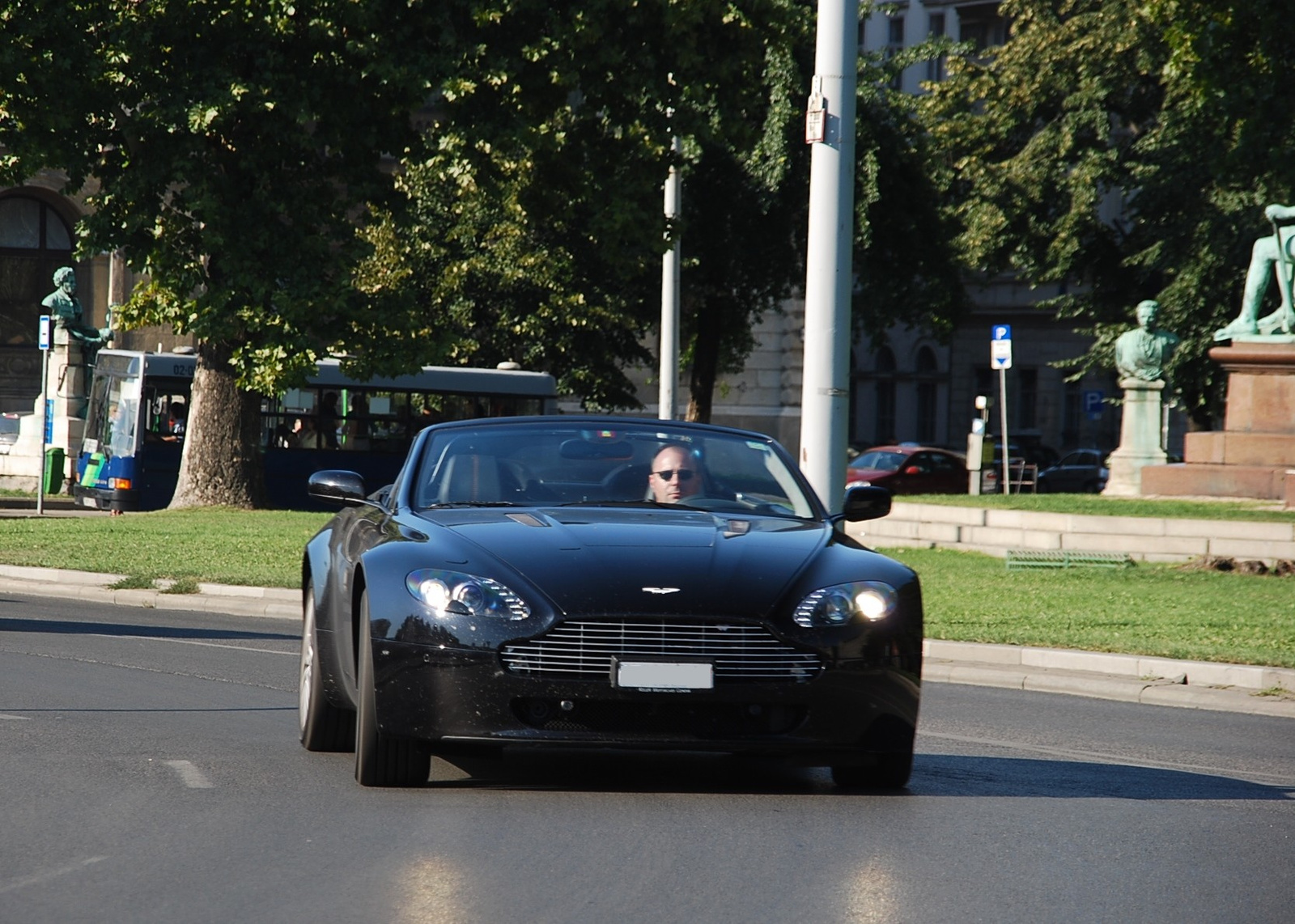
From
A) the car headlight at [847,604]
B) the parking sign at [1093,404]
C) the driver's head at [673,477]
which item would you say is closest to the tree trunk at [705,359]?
the parking sign at [1093,404]

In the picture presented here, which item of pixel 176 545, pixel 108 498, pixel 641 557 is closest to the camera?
pixel 641 557

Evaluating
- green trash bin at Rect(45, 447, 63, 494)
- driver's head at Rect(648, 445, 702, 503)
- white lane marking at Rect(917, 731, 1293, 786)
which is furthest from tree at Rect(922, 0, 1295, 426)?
driver's head at Rect(648, 445, 702, 503)

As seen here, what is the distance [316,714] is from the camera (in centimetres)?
826

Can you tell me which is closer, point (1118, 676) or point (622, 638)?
point (622, 638)

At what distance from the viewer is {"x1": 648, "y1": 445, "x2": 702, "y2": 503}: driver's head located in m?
8.06

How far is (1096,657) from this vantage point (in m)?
12.6

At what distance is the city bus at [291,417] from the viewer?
3472cm

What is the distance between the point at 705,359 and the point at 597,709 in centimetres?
3929

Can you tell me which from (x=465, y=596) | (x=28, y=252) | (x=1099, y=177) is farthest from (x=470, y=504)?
(x=28, y=252)

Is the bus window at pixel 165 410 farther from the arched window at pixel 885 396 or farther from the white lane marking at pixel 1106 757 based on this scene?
the arched window at pixel 885 396

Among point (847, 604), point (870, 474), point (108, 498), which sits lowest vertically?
point (108, 498)

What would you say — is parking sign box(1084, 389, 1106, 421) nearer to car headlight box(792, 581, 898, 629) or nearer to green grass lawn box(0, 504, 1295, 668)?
green grass lawn box(0, 504, 1295, 668)

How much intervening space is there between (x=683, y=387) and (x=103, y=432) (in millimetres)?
24886

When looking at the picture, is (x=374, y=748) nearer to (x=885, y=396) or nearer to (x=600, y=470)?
(x=600, y=470)
